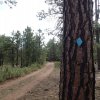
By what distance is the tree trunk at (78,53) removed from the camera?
3.05 m

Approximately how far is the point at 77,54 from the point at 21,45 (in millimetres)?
59457

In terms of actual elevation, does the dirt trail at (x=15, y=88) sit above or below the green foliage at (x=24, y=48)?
below

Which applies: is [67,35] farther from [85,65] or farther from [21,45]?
[21,45]

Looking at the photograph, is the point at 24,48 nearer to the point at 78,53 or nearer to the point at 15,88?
the point at 15,88

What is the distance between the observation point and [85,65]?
10.00 ft

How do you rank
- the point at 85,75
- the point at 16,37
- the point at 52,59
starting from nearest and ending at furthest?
the point at 85,75 < the point at 16,37 < the point at 52,59

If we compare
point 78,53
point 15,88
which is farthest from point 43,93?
point 78,53

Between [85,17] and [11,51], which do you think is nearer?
[85,17]

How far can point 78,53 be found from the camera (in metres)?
3.06

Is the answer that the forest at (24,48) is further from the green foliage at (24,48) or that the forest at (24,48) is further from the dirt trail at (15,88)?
the dirt trail at (15,88)

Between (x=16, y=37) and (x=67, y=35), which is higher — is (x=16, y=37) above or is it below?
above

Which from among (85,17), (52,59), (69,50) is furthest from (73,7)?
(52,59)

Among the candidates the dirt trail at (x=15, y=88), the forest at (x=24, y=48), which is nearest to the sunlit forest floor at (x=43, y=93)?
the dirt trail at (x=15, y=88)

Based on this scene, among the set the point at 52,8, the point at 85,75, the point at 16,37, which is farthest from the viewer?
the point at 16,37
